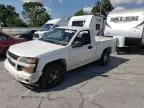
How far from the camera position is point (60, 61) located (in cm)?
640

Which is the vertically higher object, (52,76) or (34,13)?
(34,13)

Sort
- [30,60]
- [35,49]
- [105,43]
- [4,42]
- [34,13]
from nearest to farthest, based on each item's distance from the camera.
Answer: [30,60] → [35,49] → [105,43] → [4,42] → [34,13]

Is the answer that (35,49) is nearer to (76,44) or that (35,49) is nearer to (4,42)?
(76,44)

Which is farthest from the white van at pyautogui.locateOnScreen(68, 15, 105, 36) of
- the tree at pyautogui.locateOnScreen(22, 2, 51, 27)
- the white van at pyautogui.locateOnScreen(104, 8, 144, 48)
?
the tree at pyautogui.locateOnScreen(22, 2, 51, 27)

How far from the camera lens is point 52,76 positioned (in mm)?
6207

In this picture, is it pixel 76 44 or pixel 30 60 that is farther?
pixel 76 44

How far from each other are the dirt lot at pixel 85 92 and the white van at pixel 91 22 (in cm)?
703

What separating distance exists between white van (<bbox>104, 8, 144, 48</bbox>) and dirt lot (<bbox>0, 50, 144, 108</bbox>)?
3796 millimetres

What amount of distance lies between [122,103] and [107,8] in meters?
42.0

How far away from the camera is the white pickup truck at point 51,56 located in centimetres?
563

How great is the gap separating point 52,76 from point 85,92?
107 centimetres

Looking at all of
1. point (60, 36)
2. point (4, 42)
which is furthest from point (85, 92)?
point (4, 42)

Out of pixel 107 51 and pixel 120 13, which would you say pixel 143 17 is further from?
pixel 107 51

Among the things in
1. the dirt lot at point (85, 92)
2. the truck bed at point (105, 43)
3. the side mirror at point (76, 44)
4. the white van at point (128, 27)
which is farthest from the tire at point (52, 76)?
the white van at point (128, 27)
